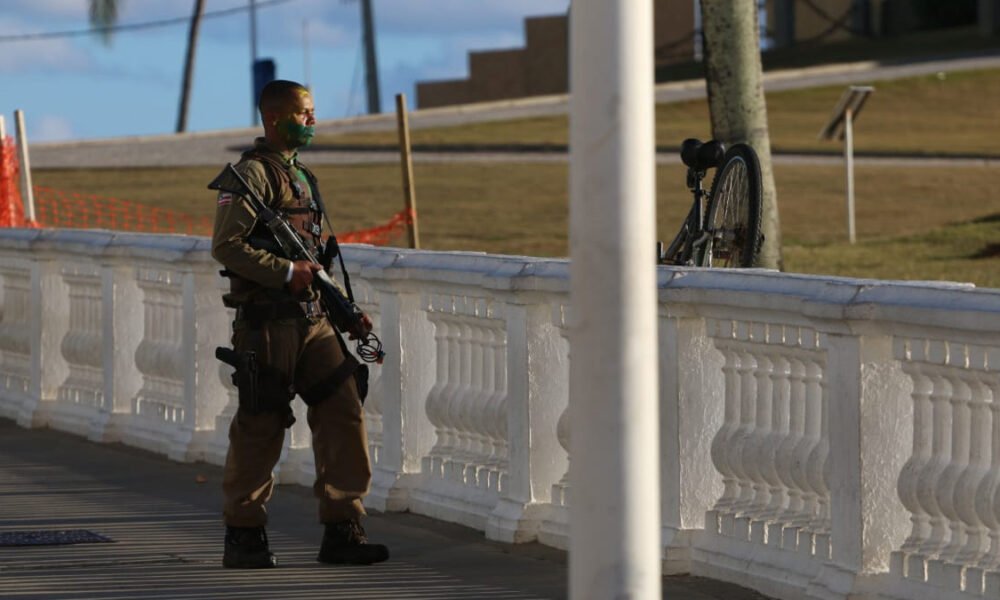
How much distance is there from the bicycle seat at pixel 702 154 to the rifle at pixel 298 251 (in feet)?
8.83

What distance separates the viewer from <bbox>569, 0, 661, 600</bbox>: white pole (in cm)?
515

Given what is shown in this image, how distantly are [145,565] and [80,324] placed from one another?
18.2 ft

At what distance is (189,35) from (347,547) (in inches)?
2391

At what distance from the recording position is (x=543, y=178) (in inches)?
1412

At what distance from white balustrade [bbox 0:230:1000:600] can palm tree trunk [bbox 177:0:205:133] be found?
54.0 m

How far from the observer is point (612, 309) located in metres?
5.17

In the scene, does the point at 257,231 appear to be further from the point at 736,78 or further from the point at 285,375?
the point at 736,78

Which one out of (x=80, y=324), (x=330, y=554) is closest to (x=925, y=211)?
(x=80, y=324)

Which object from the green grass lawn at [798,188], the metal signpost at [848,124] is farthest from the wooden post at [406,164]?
the metal signpost at [848,124]

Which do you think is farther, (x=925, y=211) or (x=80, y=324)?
(x=925, y=211)

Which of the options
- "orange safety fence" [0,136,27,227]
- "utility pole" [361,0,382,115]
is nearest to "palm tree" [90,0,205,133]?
"utility pole" [361,0,382,115]

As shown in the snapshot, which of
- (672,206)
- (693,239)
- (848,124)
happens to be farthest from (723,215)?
(672,206)

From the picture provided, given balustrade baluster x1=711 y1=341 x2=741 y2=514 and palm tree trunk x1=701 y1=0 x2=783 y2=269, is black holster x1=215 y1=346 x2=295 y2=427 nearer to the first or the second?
balustrade baluster x1=711 y1=341 x2=741 y2=514

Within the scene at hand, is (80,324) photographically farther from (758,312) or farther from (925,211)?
(925,211)
